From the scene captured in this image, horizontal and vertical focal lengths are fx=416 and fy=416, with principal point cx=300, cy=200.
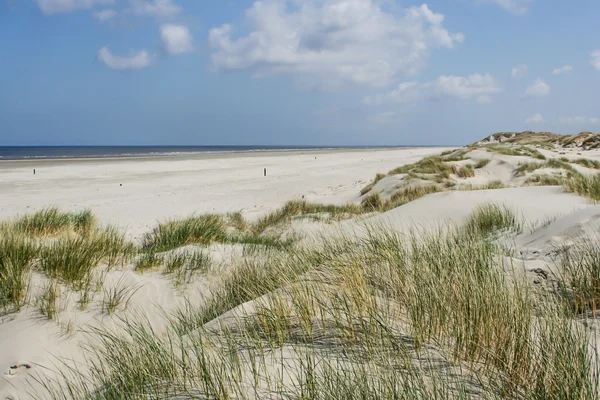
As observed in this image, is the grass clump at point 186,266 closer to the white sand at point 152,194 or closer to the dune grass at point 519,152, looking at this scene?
the white sand at point 152,194

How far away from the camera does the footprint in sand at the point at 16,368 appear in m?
2.99

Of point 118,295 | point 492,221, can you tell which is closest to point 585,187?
point 492,221

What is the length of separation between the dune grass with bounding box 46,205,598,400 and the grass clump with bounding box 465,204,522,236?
10.0 feet

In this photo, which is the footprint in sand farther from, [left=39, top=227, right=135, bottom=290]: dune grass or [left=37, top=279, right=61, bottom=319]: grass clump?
[left=39, top=227, right=135, bottom=290]: dune grass

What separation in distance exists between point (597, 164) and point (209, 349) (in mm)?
19676

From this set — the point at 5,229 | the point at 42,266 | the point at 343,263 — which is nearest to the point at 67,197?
the point at 5,229

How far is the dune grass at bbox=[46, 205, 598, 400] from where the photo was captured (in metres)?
1.63

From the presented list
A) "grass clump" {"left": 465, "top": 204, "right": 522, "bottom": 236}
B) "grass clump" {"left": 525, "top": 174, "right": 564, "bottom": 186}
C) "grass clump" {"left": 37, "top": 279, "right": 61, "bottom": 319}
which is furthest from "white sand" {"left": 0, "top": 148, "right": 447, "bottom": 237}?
"grass clump" {"left": 465, "top": 204, "right": 522, "bottom": 236}

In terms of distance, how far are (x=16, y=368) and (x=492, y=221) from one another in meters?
5.94

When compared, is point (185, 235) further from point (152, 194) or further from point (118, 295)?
point (152, 194)

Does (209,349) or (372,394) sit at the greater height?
(372,394)

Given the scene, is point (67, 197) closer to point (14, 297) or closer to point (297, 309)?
point (14, 297)

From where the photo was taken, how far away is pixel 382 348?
189cm

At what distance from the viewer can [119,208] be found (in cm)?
1243
